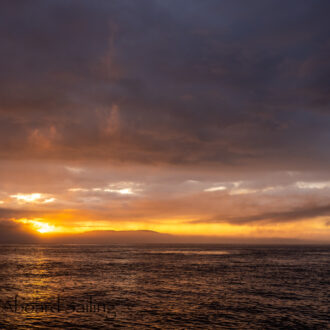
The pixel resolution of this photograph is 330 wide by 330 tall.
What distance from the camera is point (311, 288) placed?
62375 millimetres

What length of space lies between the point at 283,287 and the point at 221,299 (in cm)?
1932

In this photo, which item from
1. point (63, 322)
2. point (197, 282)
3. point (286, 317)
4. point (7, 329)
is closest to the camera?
point (7, 329)

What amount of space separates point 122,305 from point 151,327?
→ 11.7 metres

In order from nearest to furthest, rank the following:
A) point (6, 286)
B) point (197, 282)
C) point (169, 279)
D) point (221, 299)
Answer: point (221, 299) < point (6, 286) < point (197, 282) < point (169, 279)

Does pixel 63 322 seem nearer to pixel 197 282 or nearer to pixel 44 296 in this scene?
pixel 44 296

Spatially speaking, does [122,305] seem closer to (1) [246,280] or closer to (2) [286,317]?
(2) [286,317]

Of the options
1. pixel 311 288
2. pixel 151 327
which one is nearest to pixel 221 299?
pixel 151 327

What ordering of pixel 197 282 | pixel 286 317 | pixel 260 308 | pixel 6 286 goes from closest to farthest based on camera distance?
pixel 286 317 < pixel 260 308 < pixel 6 286 < pixel 197 282

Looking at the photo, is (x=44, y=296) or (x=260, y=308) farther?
(x=44, y=296)

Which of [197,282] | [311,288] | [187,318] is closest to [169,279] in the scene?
[197,282]

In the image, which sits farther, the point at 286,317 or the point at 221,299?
the point at 221,299

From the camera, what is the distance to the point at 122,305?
45438 mm

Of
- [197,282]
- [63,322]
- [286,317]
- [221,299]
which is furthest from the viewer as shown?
[197,282]

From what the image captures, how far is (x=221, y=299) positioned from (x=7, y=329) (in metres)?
29.3
